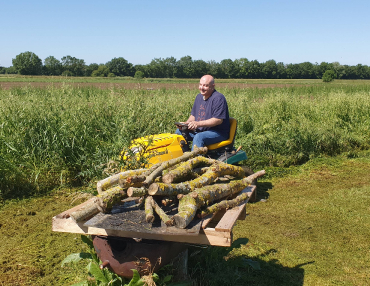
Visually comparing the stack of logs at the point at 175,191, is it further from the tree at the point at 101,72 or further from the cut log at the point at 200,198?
the tree at the point at 101,72

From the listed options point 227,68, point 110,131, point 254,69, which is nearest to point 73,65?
point 227,68

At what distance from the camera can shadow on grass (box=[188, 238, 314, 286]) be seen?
3.04 metres

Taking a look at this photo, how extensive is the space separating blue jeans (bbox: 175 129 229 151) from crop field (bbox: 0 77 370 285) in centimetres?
99

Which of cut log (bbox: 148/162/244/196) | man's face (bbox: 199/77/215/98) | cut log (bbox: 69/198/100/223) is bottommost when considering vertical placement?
cut log (bbox: 69/198/100/223)

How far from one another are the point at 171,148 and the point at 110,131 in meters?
2.13

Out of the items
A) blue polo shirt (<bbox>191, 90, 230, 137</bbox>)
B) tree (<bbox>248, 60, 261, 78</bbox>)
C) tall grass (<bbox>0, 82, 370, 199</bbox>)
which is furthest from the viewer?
tree (<bbox>248, 60, 261, 78</bbox>)

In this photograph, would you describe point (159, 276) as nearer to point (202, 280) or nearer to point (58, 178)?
point (202, 280)

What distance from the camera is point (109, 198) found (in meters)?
2.43

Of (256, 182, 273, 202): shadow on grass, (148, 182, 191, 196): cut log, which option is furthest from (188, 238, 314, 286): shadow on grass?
(256, 182, 273, 202): shadow on grass

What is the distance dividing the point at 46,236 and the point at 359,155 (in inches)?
313

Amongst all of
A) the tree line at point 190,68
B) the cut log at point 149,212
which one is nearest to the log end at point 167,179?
the cut log at point 149,212

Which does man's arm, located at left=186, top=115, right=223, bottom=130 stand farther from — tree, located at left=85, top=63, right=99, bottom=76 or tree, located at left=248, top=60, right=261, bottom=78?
tree, located at left=248, top=60, right=261, bottom=78

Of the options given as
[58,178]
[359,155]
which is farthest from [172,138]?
[359,155]

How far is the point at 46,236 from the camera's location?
4.42 m
